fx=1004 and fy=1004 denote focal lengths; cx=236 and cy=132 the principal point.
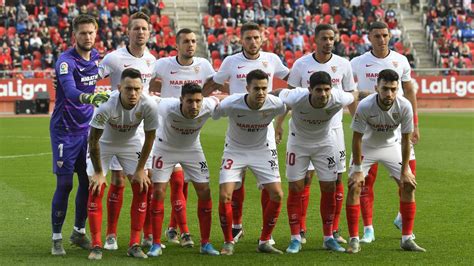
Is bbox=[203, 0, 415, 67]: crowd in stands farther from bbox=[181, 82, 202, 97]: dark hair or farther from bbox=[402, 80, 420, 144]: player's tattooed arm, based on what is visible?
bbox=[181, 82, 202, 97]: dark hair

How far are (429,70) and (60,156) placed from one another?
98.5 feet

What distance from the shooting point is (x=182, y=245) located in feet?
37.9

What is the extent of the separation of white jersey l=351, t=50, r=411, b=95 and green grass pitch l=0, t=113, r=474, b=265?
5.99 feet

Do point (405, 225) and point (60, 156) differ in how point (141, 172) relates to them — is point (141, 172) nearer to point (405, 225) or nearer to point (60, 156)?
point (60, 156)

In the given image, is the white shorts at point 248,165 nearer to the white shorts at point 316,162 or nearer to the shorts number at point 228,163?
the shorts number at point 228,163

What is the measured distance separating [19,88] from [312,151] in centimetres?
2684

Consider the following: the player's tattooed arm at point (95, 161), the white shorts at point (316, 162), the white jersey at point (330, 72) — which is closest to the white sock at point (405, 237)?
the white shorts at point (316, 162)

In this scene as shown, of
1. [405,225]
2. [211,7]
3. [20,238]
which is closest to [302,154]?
[405,225]

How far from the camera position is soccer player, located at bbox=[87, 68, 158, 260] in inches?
417

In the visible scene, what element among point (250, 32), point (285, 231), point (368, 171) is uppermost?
point (250, 32)

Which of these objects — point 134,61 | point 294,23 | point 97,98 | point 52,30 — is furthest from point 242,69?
point 294,23

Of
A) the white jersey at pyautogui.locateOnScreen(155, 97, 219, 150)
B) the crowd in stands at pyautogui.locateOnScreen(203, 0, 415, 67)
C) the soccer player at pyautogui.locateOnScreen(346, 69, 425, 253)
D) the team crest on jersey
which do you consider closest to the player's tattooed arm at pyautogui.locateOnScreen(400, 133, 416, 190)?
the soccer player at pyautogui.locateOnScreen(346, 69, 425, 253)

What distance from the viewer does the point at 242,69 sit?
12.3 m

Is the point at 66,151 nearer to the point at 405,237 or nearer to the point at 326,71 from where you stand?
the point at 326,71
